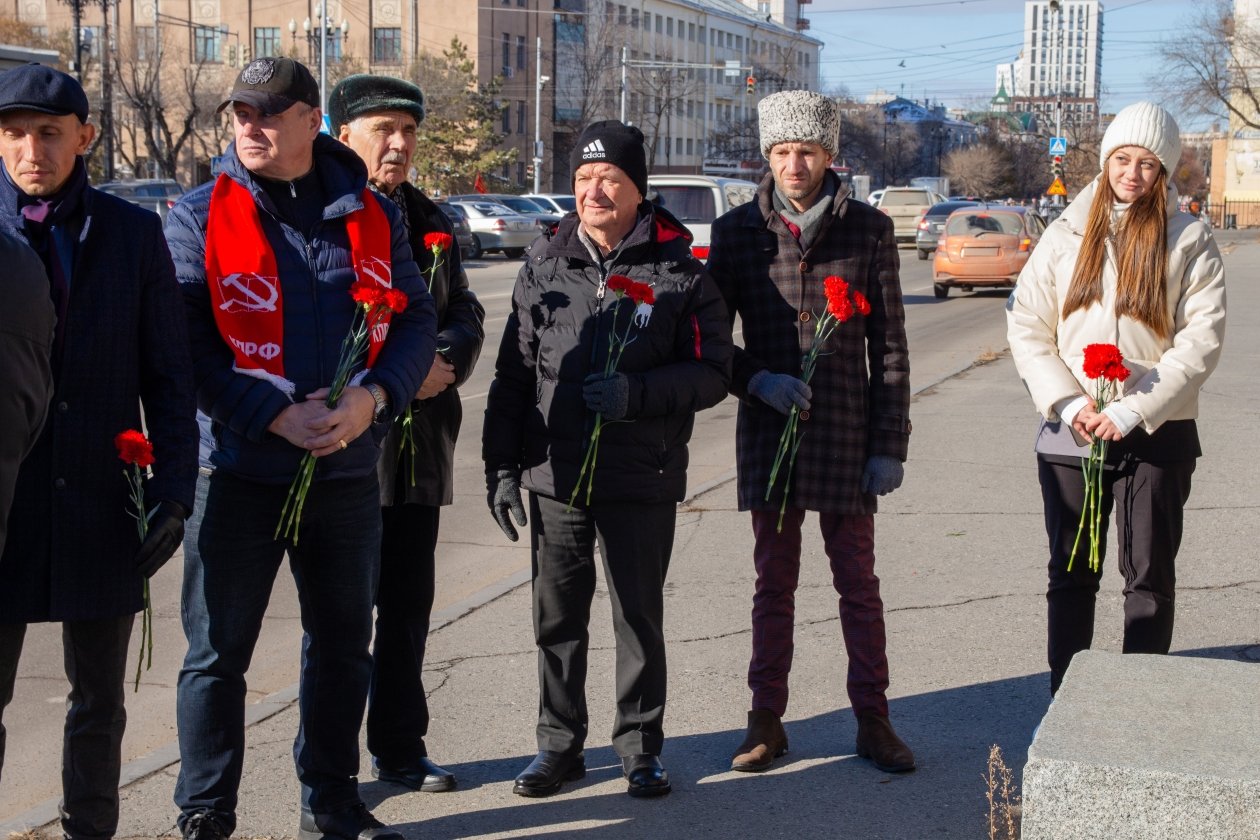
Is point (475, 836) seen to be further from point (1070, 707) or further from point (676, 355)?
point (1070, 707)

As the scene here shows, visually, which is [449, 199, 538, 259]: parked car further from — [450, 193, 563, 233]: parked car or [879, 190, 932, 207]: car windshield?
[879, 190, 932, 207]: car windshield

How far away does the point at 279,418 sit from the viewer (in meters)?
3.60

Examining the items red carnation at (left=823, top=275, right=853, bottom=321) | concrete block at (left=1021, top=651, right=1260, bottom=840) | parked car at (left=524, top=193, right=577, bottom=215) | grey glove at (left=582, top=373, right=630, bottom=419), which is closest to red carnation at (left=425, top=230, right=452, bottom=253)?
grey glove at (left=582, top=373, right=630, bottom=419)

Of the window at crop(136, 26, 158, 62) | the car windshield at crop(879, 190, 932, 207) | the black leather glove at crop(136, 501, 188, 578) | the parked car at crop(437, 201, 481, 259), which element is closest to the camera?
the black leather glove at crop(136, 501, 188, 578)

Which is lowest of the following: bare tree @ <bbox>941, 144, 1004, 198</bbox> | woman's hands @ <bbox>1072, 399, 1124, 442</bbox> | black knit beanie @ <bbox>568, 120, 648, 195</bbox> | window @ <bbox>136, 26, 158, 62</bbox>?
woman's hands @ <bbox>1072, 399, 1124, 442</bbox>

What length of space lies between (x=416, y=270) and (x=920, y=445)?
7021 mm

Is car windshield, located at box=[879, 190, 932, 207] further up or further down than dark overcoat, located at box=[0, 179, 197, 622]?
further up

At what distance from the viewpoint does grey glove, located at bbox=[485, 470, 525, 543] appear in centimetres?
432

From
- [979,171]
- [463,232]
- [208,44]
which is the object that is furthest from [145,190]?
[979,171]

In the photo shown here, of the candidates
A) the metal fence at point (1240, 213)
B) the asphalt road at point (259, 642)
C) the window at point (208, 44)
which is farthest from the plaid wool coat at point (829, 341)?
the window at point (208, 44)

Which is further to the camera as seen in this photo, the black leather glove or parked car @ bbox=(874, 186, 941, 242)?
parked car @ bbox=(874, 186, 941, 242)

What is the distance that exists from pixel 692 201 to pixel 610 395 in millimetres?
16377

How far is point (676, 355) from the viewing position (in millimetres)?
4359

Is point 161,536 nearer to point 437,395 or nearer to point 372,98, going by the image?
point 437,395
